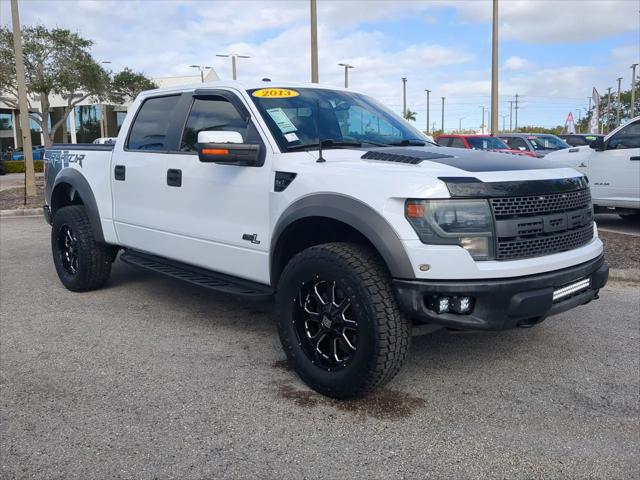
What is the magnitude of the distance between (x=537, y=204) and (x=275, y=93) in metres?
2.01

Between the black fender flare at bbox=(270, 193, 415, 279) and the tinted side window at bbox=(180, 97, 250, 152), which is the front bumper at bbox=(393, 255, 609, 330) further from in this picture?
the tinted side window at bbox=(180, 97, 250, 152)

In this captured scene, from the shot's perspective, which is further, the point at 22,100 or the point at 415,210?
the point at 22,100

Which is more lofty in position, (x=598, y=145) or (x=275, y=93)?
(x=275, y=93)

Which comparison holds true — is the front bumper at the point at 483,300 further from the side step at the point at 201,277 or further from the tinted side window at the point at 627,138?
the tinted side window at the point at 627,138

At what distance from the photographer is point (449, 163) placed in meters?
3.52

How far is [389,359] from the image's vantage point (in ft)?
10.7

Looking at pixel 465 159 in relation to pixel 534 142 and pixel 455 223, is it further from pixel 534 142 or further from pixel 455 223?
pixel 534 142

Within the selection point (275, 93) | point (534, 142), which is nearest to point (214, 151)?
point (275, 93)

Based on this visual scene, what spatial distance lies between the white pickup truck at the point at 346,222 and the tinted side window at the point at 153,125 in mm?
18

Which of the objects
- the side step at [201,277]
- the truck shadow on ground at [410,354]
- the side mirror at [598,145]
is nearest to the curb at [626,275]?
the truck shadow on ground at [410,354]

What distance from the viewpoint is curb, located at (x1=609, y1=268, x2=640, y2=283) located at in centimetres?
651

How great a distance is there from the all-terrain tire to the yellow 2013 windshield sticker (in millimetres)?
2390

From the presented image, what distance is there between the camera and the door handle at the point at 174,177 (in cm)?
467

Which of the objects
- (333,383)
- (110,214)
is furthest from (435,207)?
(110,214)
